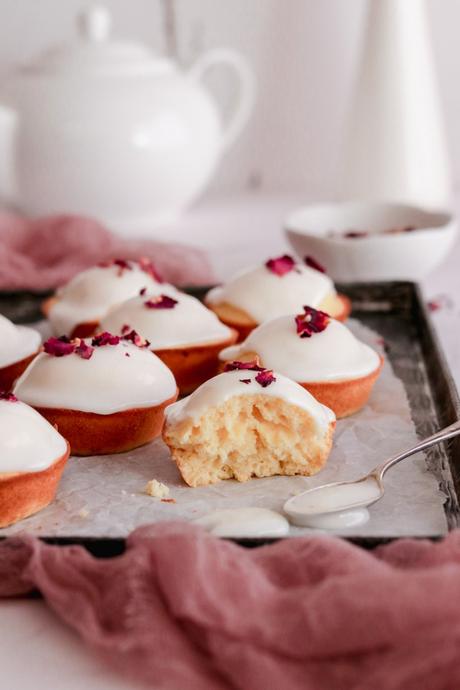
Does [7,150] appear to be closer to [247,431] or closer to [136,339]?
[136,339]

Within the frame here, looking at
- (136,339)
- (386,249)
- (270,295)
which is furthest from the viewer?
(386,249)

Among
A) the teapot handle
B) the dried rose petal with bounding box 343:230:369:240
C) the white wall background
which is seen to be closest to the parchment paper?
the dried rose petal with bounding box 343:230:369:240

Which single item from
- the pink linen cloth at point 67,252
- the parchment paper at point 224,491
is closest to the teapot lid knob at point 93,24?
the pink linen cloth at point 67,252

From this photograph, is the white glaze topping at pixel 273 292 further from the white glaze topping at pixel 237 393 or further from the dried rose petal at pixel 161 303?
the white glaze topping at pixel 237 393

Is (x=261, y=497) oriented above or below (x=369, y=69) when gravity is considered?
below

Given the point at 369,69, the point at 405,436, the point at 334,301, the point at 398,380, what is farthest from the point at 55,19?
the point at 405,436

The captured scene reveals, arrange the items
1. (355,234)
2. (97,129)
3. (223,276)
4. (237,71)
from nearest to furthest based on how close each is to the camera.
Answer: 1. (355,234)
2. (223,276)
3. (97,129)
4. (237,71)

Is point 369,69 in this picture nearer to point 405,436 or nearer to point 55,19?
point 55,19

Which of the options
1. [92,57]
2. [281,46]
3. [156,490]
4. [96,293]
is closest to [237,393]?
[156,490]
